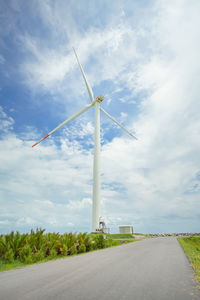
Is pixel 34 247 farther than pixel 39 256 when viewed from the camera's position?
Yes

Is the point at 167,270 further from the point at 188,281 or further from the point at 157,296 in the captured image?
the point at 157,296

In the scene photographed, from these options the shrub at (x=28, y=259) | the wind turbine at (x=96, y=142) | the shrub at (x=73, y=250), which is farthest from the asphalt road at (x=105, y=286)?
the wind turbine at (x=96, y=142)

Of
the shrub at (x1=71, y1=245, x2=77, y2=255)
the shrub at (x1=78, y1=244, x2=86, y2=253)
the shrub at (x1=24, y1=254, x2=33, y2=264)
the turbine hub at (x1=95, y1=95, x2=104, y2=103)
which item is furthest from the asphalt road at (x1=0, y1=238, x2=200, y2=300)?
the turbine hub at (x1=95, y1=95, x2=104, y2=103)

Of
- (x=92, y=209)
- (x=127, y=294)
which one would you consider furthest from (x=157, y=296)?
(x=92, y=209)

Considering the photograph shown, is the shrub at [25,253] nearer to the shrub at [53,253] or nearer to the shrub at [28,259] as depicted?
the shrub at [28,259]

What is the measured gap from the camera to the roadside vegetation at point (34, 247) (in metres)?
11.8

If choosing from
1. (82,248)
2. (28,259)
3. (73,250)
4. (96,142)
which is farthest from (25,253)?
(96,142)

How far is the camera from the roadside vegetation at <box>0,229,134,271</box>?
1182 centimetres

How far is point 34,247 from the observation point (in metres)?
13.3

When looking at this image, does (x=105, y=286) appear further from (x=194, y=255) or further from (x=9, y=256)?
(x=194, y=255)

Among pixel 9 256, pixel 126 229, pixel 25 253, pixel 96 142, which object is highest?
pixel 96 142

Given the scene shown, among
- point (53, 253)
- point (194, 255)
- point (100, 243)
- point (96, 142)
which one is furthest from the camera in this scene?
point (96, 142)

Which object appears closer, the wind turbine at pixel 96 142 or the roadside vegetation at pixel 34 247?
the roadside vegetation at pixel 34 247

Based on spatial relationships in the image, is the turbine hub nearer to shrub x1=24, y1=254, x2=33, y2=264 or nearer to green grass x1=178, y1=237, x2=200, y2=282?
green grass x1=178, y1=237, x2=200, y2=282
